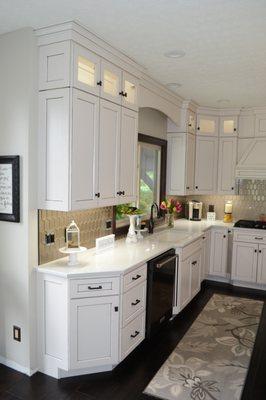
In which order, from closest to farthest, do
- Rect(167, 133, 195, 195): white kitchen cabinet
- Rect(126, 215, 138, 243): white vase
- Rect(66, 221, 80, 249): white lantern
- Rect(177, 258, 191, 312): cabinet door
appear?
Rect(66, 221, 80, 249): white lantern
Rect(126, 215, 138, 243): white vase
Rect(177, 258, 191, 312): cabinet door
Rect(167, 133, 195, 195): white kitchen cabinet

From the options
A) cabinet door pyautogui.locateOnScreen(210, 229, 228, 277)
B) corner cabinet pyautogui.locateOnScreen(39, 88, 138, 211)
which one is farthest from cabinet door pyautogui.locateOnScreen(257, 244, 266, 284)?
corner cabinet pyautogui.locateOnScreen(39, 88, 138, 211)

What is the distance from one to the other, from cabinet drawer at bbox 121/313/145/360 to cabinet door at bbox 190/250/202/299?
4.22 ft

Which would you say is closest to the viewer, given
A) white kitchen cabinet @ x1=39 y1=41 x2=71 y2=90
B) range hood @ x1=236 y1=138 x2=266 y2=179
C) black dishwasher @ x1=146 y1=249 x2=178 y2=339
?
white kitchen cabinet @ x1=39 y1=41 x2=71 y2=90

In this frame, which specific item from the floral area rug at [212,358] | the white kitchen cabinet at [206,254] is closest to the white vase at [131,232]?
the floral area rug at [212,358]

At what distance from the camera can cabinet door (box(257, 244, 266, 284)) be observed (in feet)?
15.3

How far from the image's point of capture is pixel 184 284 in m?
3.84

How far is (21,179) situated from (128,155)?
112 cm

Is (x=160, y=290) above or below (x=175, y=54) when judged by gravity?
below

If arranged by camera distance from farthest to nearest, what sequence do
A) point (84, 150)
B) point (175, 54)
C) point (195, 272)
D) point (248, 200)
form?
point (248, 200) < point (195, 272) < point (175, 54) < point (84, 150)

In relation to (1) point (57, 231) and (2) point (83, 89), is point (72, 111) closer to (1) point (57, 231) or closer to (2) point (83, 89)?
(2) point (83, 89)

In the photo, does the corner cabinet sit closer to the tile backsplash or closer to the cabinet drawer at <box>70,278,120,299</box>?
the cabinet drawer at <box>70,278,120,299</box>

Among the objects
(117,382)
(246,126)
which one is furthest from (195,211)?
(117,382)

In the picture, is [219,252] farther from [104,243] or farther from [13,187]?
[13,187]

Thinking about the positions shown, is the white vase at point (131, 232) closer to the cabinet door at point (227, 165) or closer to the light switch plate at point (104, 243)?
the light switch plate at point (104, 243)
